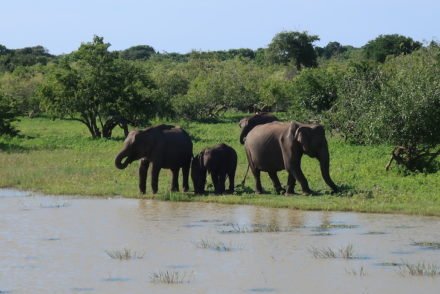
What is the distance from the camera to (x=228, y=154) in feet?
67.9

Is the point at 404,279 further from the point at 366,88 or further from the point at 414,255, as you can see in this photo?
the point at 366,88

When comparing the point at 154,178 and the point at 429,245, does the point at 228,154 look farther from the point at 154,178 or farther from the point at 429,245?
the point at 429,245

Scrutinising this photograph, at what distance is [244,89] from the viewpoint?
51500 mm

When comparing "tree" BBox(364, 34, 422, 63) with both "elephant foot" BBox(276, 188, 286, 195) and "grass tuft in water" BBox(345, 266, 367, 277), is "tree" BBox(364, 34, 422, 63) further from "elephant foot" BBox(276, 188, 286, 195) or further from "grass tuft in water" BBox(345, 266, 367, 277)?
"grass tuft in water" BBox(345, 266, 367, 277)

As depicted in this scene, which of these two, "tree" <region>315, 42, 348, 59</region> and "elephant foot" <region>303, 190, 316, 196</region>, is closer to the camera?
"elephant foot" <region>303, 190, 316, 196</region>

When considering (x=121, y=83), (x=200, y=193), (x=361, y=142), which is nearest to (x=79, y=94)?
(x=121, y=83)

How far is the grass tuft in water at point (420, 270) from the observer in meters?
11.6

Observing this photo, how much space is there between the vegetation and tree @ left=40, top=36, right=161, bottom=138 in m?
0.05

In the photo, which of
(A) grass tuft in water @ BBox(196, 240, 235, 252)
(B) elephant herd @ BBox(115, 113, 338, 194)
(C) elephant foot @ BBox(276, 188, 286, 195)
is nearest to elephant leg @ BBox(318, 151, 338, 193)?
(B) elephant herd @ BBox(115, 113, 338, 194)

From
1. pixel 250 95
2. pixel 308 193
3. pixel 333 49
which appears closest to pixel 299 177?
pixel 308 193

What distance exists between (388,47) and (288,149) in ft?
186

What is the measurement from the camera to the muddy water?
37.6 feet

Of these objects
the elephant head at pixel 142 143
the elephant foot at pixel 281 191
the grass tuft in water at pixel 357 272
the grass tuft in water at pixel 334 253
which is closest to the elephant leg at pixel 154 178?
the elephant head at pixel 142 143

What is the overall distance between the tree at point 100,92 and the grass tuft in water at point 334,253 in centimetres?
2284
